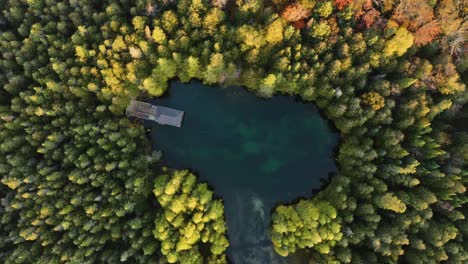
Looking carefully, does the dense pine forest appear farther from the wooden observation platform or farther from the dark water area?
the dark water area

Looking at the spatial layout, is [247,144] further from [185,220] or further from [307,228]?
[307,228]

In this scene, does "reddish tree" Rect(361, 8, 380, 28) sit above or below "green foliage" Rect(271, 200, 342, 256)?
above

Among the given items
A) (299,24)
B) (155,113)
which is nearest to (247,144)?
(155,113)

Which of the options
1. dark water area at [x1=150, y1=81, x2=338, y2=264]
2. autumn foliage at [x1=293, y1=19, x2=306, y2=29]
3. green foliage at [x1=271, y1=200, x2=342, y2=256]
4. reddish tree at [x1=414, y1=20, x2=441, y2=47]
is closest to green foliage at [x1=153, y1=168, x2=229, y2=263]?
dark water area at [x1=150, y1=81, x2=338, y2=264]

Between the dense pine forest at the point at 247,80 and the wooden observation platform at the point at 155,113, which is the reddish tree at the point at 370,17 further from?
the wooden observation platform at the point at 155,113

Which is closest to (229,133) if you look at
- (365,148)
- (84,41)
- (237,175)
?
(237,175)
